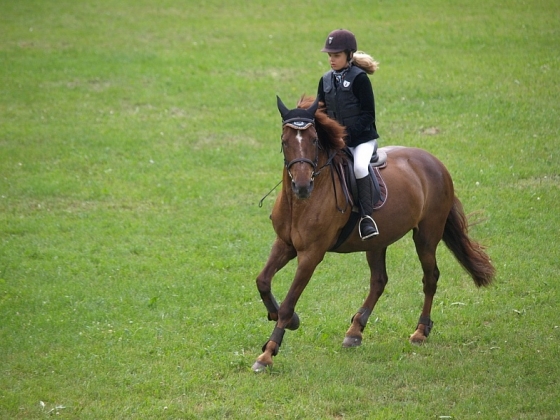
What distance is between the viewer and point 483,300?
11.4m

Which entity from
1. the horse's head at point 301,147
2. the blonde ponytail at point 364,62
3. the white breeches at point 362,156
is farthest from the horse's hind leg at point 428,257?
the horse's head at point 301,147

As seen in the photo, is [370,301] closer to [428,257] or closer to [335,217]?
[428,257]

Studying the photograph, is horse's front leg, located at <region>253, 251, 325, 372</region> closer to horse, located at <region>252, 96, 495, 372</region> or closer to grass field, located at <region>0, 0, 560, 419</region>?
horse, located at <region>252, 96, 495, 372</region>

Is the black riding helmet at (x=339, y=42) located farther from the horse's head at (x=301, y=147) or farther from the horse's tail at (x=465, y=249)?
the horse's tail at (x=465, y=249)

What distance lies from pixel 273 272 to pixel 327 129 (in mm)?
1808

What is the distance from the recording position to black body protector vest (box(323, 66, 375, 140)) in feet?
31.2

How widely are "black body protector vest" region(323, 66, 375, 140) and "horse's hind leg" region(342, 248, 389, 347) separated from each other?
74.5 inches

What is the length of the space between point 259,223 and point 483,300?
5145 mm

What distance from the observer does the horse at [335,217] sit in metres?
8.65

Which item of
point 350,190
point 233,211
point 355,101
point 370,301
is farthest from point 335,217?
point 233,211

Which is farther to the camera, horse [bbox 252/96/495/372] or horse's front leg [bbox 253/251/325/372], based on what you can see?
horse's front leg [bbox 253/251/325/372]

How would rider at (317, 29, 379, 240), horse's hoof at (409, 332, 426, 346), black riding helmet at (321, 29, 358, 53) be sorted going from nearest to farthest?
black riding helmet at (321, 29, 358, 53) < rider at (317, 29, 379, 240) < horse's hoof at (409, 332, 426, 346)

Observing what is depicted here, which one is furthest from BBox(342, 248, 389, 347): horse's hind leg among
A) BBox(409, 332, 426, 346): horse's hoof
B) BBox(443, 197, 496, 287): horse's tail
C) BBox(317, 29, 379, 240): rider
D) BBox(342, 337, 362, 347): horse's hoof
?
BBox(317, 29, 379, 240): rider

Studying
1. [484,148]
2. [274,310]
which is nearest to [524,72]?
[484,148]
